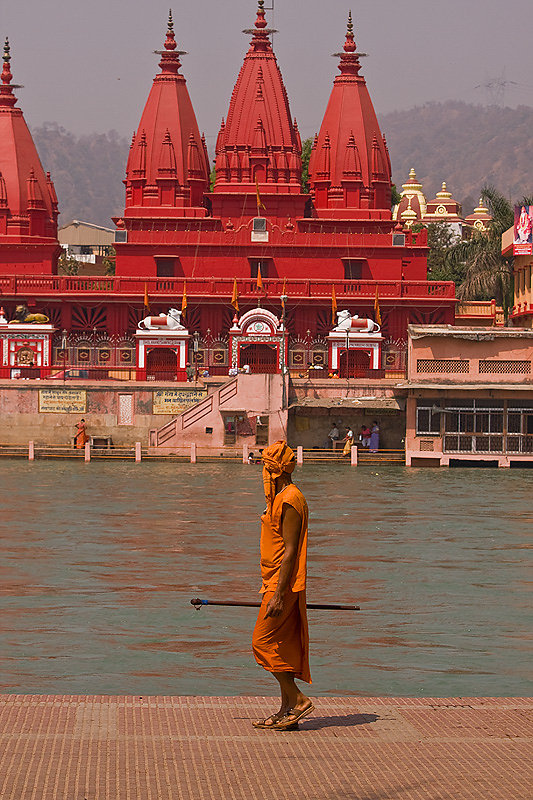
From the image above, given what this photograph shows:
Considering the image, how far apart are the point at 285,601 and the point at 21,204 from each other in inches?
2081

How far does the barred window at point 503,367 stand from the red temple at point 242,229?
37.8 feet

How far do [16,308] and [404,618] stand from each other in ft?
134

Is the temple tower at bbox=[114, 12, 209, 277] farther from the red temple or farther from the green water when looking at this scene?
the green water

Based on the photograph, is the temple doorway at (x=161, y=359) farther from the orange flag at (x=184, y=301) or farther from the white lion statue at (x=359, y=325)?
the white lion statue at (x=359, y=325)

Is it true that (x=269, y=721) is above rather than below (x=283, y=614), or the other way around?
below

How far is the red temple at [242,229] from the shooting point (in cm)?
5622

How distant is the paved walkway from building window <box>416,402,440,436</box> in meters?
33.8

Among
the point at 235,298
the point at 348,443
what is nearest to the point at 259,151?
the point at 235,298

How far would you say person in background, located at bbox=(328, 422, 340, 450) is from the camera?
46469mm

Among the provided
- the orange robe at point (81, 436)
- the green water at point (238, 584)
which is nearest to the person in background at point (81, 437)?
the orange robe at point (81, 436)

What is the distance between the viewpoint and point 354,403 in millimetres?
45906

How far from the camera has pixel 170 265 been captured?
5838 cm

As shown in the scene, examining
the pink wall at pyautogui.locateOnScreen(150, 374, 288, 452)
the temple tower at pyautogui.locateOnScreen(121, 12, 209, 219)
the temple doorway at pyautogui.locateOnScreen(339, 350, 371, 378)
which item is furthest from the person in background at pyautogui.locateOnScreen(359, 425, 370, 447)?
the temple tower at pyautogui.locateOnScreen(121, 12, 209, 219)

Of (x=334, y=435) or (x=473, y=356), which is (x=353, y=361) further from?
(x=473, y=356)
